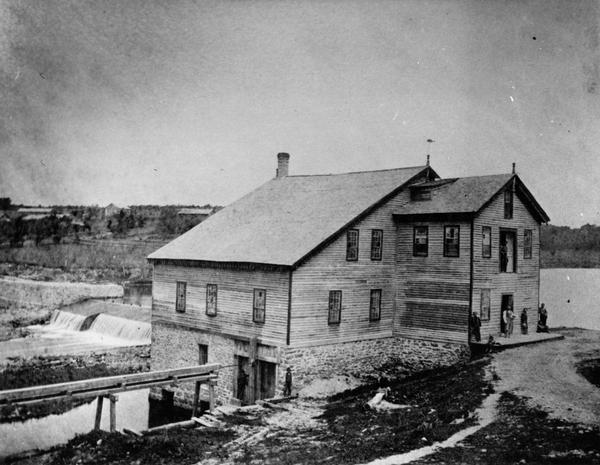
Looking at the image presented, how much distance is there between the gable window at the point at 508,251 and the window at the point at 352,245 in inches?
275

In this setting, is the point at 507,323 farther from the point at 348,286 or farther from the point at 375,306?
the point at 348,286

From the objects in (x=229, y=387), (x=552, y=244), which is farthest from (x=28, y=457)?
(x=552, y=244)

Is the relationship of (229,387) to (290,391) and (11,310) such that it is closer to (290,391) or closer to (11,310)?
(290,391)

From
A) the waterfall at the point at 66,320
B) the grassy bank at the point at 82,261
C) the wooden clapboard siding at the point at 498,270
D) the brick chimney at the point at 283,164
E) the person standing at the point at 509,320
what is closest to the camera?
the wooden clapboard siding at the point at 498,270

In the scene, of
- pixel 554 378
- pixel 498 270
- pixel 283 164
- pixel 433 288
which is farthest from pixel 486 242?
pixel 283 164

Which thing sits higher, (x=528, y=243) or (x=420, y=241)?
(x=528, y=243)

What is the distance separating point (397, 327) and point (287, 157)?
12.5m

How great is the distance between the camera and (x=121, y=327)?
4497 cm

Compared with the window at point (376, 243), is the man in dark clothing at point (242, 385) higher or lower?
lower

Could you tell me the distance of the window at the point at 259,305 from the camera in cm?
2442

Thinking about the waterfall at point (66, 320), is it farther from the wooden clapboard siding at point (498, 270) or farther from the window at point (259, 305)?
the wooden clapboard siding at point (498, 270)

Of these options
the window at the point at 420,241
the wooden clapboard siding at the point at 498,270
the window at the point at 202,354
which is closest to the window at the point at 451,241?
the wooden clapboard siding at the point at 498,270

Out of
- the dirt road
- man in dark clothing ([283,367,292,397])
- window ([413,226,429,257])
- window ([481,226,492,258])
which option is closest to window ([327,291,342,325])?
man in dark clothing ([283,367,292,397])

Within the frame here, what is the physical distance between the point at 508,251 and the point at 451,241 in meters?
4.02
